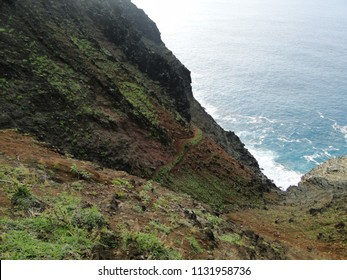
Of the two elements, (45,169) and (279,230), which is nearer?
(45,169)

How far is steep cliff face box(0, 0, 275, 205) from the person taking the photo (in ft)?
102

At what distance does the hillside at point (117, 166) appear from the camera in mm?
13852

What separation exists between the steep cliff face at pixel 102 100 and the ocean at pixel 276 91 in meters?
37.1

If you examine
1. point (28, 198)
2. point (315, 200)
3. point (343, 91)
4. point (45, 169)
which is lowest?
point (28, 198)

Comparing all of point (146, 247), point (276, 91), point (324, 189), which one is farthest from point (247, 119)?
point (146, 247)

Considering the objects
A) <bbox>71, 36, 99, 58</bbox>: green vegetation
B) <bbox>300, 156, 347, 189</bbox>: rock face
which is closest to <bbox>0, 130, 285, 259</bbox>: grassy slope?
<bbox>71, 36, 99, 58</bbox>: green vegetation

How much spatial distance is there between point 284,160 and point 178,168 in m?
50.0

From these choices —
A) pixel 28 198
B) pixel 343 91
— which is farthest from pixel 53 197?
pixel 343 91

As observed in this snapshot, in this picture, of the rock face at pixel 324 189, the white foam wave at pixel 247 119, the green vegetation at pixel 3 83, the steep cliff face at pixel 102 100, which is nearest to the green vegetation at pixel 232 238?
the steep cliff face at pixel 102 100

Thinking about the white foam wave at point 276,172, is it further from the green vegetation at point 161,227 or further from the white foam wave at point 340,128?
the green vegetation at point 161,227

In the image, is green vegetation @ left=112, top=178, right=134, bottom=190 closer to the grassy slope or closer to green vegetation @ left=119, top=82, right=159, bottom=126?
the grassy slope

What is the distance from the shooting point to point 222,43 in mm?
167875

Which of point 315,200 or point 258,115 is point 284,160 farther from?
point 315,200

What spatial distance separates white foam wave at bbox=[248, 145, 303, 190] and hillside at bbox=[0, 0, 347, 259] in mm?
13425
